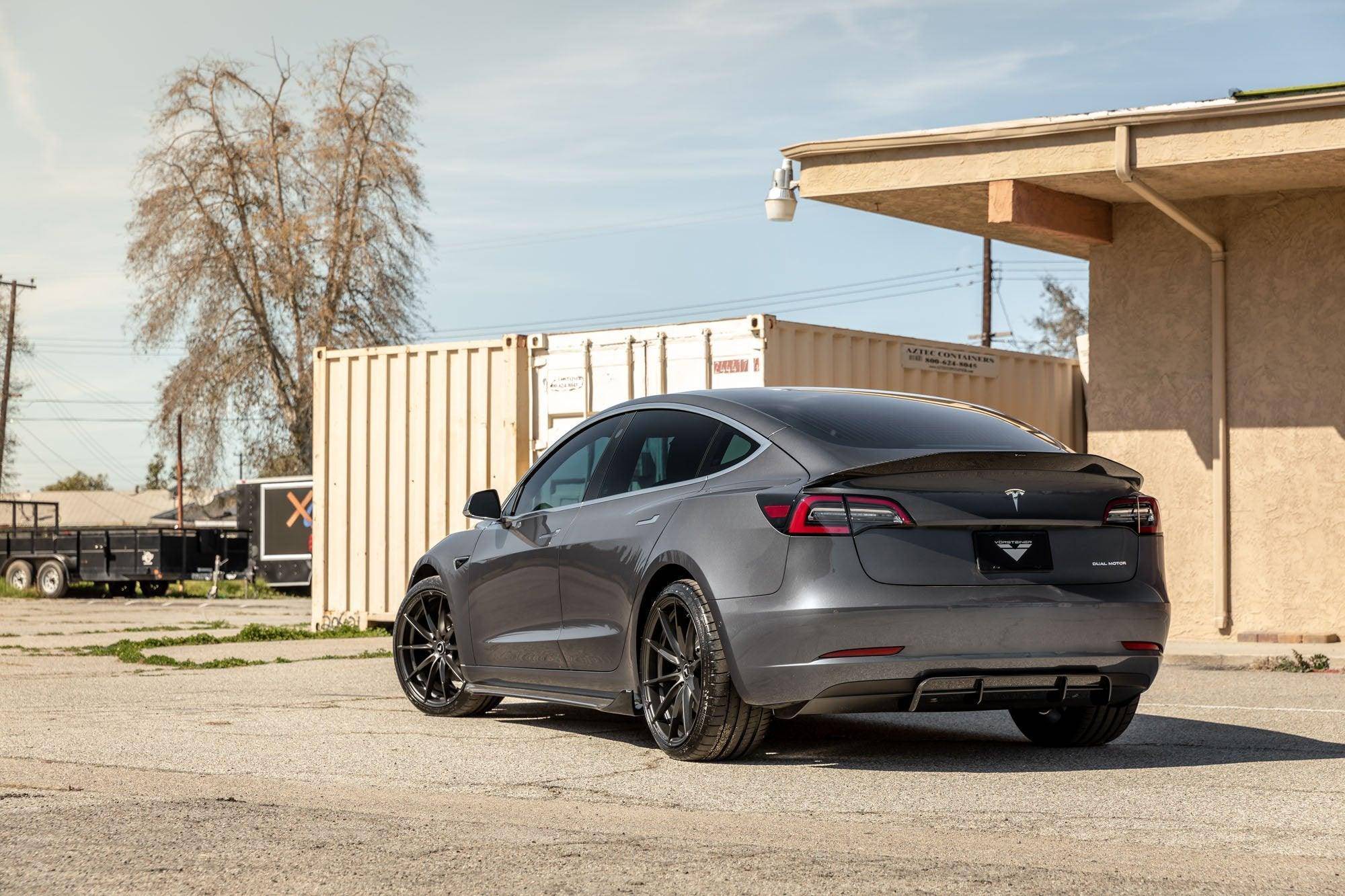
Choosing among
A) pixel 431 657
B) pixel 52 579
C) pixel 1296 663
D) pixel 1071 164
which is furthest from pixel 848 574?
pixel 52 579

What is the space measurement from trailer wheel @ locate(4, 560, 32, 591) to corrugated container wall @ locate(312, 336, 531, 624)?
1741cm

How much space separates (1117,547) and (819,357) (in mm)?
8459

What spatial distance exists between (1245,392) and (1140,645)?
7.97 metres

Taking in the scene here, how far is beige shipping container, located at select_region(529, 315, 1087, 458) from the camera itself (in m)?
14.5

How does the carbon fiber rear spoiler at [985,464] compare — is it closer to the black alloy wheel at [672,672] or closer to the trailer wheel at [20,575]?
the black alloy wheel at [672,672]

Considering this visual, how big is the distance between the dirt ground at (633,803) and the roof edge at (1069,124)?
473cm

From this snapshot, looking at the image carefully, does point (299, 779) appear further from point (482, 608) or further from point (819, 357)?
point (819, 357)

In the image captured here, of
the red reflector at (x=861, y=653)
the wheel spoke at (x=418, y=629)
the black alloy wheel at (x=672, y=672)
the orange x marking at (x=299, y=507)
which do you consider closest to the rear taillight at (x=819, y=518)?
the red reflector at (x=861, y=653)

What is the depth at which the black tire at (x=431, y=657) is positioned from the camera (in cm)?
874

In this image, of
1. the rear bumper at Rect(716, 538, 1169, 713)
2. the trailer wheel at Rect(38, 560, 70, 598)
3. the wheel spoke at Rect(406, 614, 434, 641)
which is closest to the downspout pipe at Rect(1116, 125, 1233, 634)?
the wheel spoke at Rect(406, 614, 434, 641)

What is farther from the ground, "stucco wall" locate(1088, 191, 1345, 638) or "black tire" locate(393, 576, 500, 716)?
"stucco wall" locate(1088, 191, 1345, 638)

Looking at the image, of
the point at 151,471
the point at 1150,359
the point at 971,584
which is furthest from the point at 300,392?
the point at 151,471

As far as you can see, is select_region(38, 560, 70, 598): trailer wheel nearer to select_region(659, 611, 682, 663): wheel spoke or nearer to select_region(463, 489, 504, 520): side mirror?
select_region(463, 489, 504, 520): side mirror

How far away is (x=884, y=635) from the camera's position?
6.32 meters
